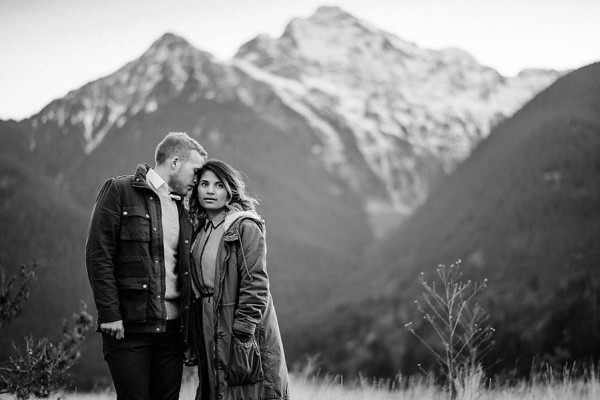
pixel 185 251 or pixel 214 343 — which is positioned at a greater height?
pixel 185 251

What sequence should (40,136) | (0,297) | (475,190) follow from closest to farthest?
1. (0,297)
2. (475,190)
3. (40,136)

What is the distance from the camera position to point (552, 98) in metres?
96.1

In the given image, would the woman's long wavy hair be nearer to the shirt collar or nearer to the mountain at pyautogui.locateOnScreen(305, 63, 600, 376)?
the shirt collar

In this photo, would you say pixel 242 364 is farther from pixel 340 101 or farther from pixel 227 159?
pixel 340 101

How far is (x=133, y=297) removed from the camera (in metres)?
3.42

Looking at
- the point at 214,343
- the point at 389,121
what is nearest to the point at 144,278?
the point at 214,343

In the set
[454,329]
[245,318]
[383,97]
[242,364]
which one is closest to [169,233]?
[245,318]

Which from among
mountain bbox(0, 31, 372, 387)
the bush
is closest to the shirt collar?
the bush

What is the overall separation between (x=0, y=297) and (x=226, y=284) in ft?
18.3

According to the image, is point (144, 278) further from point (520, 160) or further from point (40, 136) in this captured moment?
point (40, 136)

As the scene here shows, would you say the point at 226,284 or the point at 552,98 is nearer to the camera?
the point at 226,284

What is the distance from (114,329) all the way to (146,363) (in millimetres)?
319

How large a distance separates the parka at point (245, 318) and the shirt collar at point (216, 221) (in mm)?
125

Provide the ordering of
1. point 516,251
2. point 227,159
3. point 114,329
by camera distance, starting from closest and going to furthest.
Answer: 1. point 114,329
2. point 516,251
3. point 227,159
